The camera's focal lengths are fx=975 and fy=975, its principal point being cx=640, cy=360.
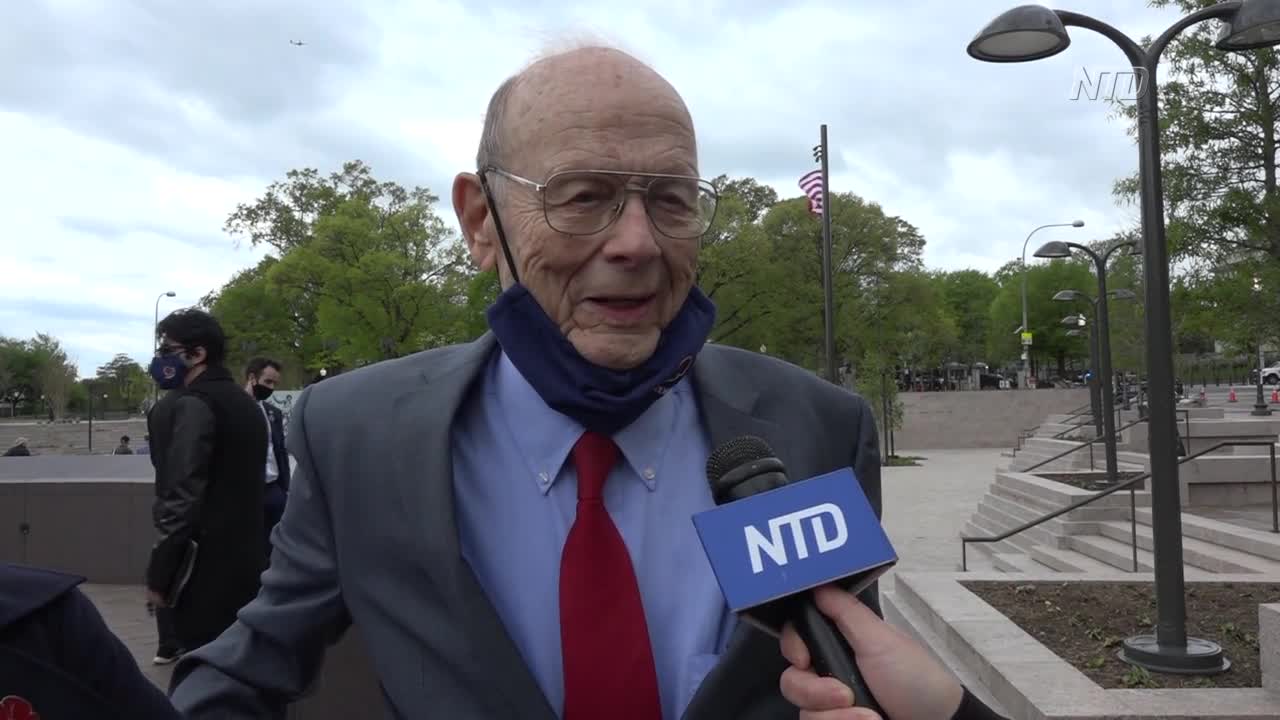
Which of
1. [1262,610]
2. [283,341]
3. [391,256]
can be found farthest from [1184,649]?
[283,341]

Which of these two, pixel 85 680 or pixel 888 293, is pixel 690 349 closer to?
pixel 85 680

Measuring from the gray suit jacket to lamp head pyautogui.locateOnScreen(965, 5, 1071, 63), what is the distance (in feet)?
18.1

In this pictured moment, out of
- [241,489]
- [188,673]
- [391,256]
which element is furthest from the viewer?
[391,256]

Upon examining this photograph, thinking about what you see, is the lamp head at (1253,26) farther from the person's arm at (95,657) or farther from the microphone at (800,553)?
the person's arm at (95,657)

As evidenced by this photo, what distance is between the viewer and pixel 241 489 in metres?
4.60

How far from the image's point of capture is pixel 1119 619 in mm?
7293

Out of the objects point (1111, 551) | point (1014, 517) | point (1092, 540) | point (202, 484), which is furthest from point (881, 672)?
point (1014, 517)

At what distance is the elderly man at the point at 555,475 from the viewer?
1435 millimetres

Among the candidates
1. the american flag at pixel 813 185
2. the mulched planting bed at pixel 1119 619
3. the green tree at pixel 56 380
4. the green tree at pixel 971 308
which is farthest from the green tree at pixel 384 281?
the green tree at pixel 971 308

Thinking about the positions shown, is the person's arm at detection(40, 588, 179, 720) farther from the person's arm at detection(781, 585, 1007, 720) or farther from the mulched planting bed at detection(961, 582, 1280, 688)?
the mulched planting bed at detection(961, 582, 1280, 688)

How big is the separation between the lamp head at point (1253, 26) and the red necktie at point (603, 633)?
6.47 meters

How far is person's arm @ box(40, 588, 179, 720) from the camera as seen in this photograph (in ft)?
3.90

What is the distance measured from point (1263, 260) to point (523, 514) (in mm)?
19865

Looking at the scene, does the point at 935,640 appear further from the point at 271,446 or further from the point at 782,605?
the point at 782,605
